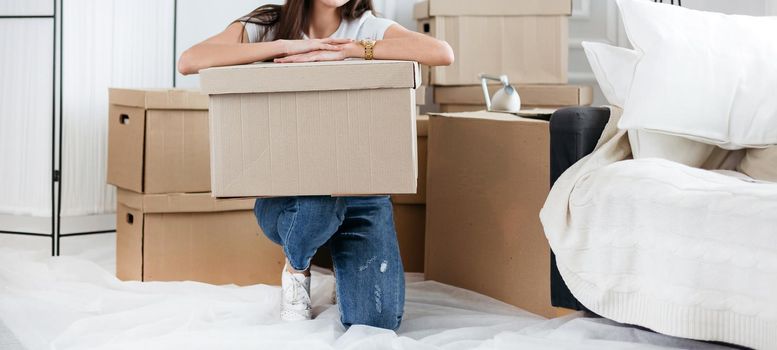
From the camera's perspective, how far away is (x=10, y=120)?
7.59ft

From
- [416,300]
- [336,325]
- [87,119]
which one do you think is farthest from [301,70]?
[87,119]

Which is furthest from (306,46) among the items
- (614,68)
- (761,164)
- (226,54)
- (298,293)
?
(761,164)

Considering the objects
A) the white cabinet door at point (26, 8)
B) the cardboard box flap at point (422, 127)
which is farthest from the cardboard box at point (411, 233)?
the white cabinet door at point (26, 8)

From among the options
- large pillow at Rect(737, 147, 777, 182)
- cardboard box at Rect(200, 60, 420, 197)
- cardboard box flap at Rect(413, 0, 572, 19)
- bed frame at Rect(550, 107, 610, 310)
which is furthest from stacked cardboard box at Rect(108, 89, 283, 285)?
large pillow at Rect(737, 147, 777, 182)

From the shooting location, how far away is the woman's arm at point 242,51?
4.92 feet

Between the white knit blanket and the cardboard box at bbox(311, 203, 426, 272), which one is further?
the cardboard box at bbox(311, 203, 426, 272)

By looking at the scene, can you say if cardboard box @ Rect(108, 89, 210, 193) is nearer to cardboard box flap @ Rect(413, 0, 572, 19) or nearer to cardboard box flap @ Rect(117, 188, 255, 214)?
cardboard box flap @ Rect(117, 188, 255, 214)

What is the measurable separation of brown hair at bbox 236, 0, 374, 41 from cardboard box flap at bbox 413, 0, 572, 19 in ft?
2.53

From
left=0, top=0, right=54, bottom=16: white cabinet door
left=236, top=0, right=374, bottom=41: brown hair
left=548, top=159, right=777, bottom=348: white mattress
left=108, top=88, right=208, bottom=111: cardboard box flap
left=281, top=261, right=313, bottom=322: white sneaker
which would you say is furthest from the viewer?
left=0, top=0, right=54, bottom=16: white cabinet door

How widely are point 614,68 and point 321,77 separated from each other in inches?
21.5

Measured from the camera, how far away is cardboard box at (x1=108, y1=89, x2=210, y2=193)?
1.89m

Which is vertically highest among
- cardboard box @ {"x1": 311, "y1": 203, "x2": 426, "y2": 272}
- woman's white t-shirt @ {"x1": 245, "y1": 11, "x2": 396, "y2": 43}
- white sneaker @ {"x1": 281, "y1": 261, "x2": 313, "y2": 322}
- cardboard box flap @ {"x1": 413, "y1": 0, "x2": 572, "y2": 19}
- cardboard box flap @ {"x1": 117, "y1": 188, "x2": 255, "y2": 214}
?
cardboard box flap @ {"x1": 413, "y1": 0, "x2": 572, "y2": 19}

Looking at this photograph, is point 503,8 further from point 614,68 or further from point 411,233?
point 614,68

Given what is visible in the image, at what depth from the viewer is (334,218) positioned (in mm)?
1485
